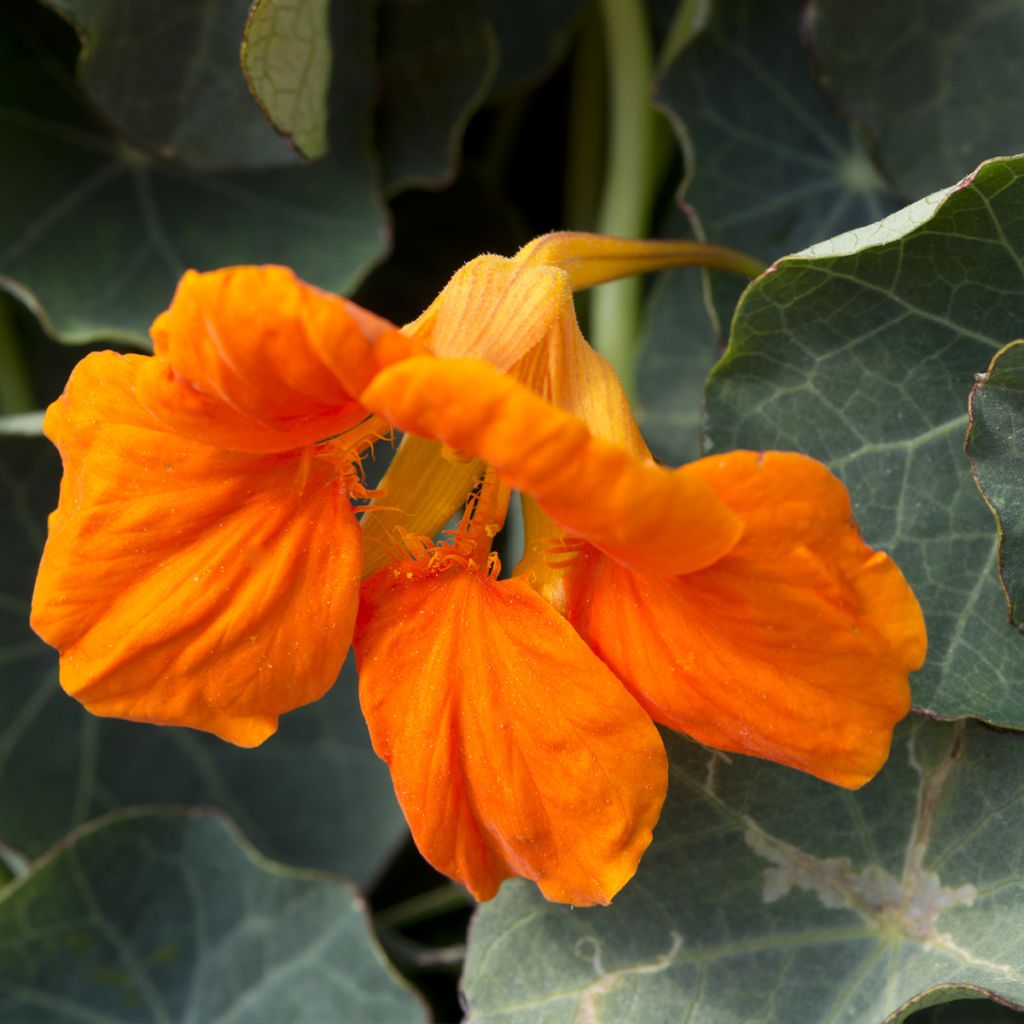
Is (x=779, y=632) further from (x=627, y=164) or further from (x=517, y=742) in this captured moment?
(x=627, y=164)

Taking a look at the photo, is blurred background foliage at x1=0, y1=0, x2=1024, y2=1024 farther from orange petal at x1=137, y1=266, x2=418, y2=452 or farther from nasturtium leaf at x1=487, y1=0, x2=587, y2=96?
A: orange petal at x1=137, y1=266, x2=418, y2=452

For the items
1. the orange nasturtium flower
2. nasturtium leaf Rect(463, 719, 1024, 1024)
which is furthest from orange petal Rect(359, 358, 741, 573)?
nasturtium leaf Rect(463, 719, 1024, 1024)

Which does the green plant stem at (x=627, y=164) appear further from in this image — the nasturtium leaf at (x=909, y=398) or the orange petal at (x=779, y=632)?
the orange petal at (x=779, y=632)

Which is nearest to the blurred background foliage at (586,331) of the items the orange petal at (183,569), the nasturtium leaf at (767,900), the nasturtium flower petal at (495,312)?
the nasturtium leaf at (767,900)

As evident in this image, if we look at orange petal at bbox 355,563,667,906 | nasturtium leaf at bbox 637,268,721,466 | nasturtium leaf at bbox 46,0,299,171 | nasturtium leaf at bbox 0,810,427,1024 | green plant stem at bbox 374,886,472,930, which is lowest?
green plant stem at bbox 374,886,472,930

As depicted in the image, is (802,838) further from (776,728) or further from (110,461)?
(110,461)

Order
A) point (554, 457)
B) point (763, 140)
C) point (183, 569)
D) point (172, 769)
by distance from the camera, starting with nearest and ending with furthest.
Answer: point (554, 457) → point (183, 569) → point (763, 140) → point (172, 769)

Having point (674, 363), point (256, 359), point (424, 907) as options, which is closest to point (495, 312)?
point (256, 359)
